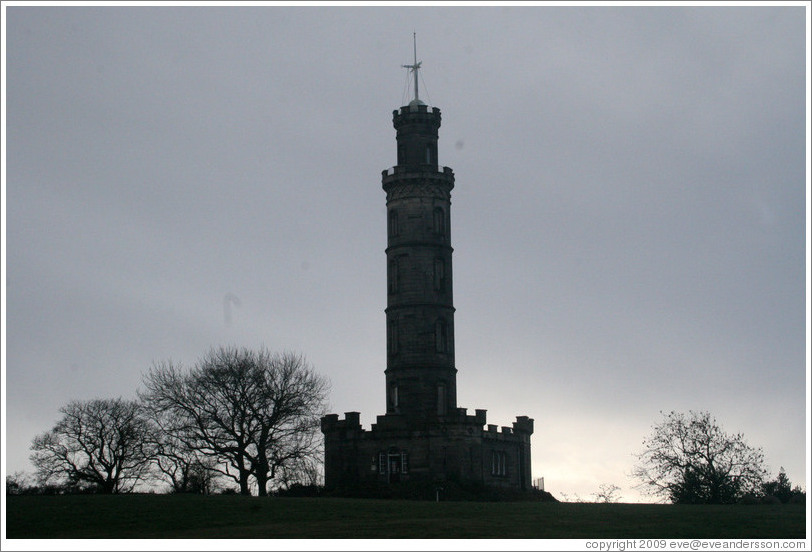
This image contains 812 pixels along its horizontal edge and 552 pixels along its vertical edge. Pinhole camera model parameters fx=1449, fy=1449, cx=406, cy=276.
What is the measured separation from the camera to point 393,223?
3612 inches

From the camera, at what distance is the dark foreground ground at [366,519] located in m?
48.4

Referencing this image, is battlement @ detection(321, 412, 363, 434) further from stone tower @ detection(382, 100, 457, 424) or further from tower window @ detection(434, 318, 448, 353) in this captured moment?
tower window @ detection(434, 318, 448, 353)

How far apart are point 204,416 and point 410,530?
38772mm

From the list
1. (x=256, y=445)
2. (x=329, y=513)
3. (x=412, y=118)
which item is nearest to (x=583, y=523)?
(x=329, y=513)

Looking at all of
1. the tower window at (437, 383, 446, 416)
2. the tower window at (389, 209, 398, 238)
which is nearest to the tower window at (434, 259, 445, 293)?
the tower window at (389, 209, 398, 238)

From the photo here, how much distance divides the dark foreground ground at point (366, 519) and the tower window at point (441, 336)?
2601 cm

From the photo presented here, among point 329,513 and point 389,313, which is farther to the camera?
point 389,313

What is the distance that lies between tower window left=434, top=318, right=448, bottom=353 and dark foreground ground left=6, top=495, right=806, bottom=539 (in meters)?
26.0

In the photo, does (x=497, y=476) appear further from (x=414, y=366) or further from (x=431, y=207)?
(x=431, y=207)

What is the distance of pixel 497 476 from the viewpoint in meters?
88.4

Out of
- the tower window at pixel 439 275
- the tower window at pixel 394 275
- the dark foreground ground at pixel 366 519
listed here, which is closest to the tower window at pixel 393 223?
the tower window at pixel 394 275

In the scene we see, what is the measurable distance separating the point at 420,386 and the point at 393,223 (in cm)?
1060

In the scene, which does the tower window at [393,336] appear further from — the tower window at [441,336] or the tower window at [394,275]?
the tower window at [441,336]

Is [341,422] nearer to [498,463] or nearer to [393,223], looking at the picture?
[498,463]
